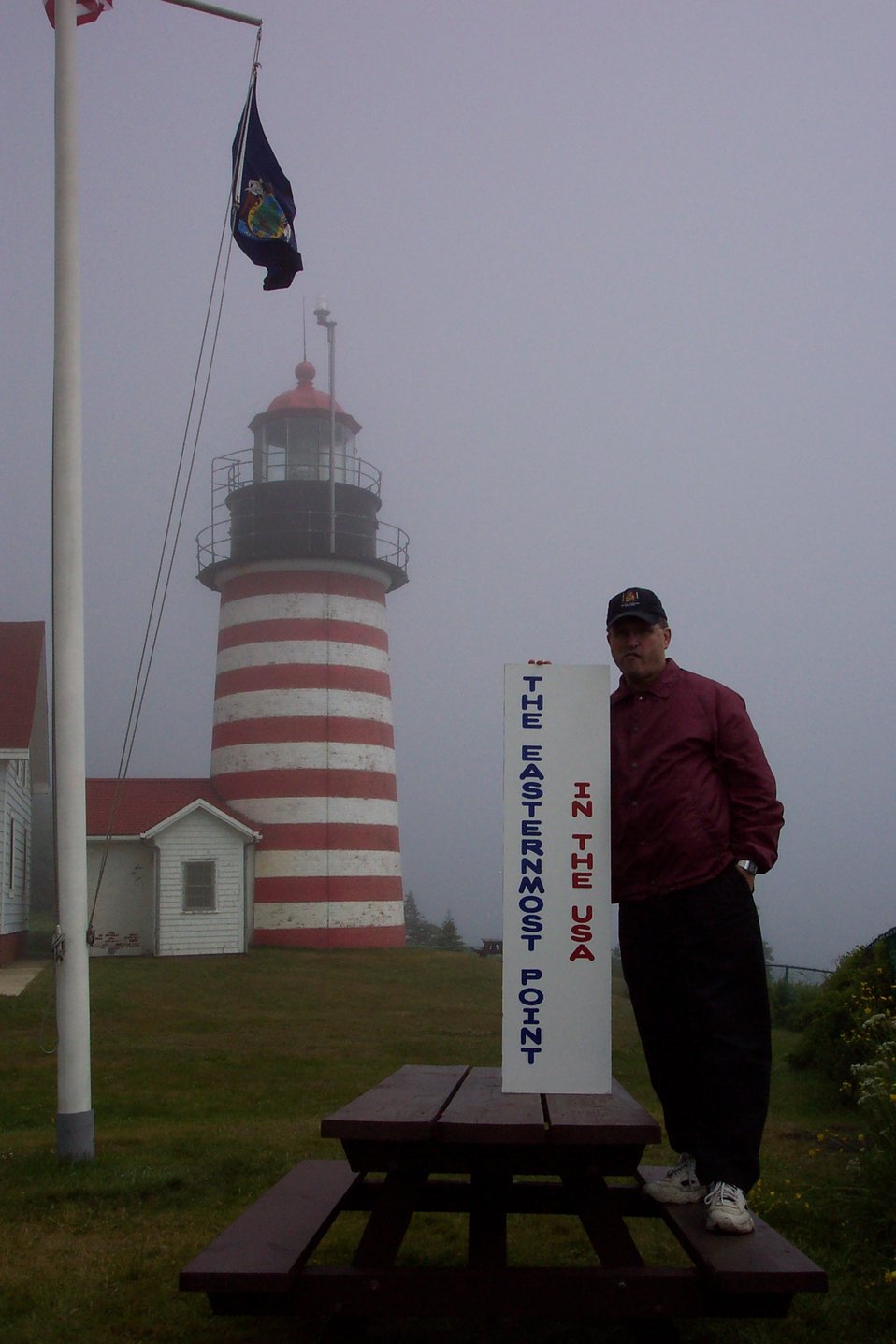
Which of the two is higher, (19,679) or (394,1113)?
(19,679)

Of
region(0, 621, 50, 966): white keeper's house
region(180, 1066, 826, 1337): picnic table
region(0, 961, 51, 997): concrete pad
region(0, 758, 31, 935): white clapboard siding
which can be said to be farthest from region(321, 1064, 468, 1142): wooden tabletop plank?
region(0, 758, 31, 935): white clapboard siding

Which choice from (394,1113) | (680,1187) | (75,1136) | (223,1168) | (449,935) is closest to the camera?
(394,1113)

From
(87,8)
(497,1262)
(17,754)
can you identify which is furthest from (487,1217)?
(17,754)

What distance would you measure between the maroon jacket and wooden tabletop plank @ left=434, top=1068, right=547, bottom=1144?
2.56ft

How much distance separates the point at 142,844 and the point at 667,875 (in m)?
25.4

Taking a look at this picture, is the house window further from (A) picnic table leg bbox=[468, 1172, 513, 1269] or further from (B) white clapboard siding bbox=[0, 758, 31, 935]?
(A) picnic table leg bbox=[468, 1172, 513, 1269]

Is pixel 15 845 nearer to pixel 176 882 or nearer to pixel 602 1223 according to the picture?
pixel 176 882

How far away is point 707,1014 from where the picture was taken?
4.09 meters

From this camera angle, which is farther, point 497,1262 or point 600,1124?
point 497,1262

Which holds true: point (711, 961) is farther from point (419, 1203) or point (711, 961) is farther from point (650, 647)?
point (419, 1203)

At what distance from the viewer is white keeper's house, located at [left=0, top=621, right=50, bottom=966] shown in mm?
23000

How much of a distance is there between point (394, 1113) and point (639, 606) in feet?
6.20

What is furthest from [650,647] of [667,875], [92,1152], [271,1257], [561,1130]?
[92,1152]

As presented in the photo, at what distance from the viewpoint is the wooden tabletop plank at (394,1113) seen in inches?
147
